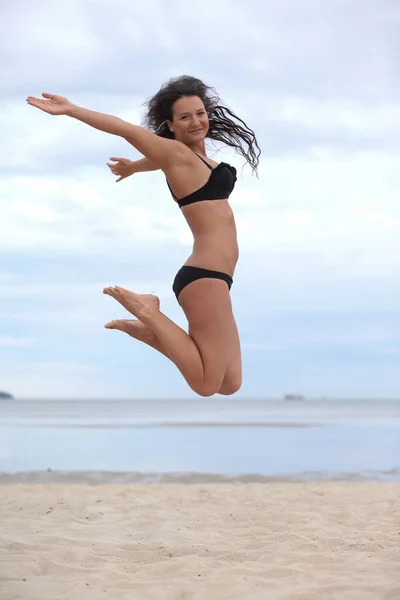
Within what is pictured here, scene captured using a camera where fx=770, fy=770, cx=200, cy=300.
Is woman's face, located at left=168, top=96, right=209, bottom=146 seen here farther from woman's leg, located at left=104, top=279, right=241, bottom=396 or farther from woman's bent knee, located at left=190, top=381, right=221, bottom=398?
woman's bent knee, located at left=190, top=381, right=221, bottom=398

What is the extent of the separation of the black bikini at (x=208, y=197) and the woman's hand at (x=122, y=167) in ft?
1.77

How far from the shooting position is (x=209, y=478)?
9.03 meters

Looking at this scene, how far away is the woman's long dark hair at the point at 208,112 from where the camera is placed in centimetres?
387

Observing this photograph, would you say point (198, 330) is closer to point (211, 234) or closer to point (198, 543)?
point (211, 234)

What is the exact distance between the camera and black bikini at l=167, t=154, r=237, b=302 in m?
3.72

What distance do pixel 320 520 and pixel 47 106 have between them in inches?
159

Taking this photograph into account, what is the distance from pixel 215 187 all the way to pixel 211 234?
23 cm

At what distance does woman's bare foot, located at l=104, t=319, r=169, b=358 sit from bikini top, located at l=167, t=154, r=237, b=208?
2.06 ft

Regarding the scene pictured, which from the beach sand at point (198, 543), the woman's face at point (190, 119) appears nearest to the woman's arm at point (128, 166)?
the woman's face at point (190, 119)

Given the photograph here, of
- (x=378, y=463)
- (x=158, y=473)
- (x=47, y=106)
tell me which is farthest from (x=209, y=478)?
(x=47, y=106)

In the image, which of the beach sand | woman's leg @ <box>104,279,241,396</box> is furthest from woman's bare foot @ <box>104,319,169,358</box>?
the beach sand

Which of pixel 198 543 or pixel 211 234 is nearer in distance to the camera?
pixel 211 234

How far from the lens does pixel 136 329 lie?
384cm

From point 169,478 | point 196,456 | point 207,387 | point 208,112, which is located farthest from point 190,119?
point 196,456
